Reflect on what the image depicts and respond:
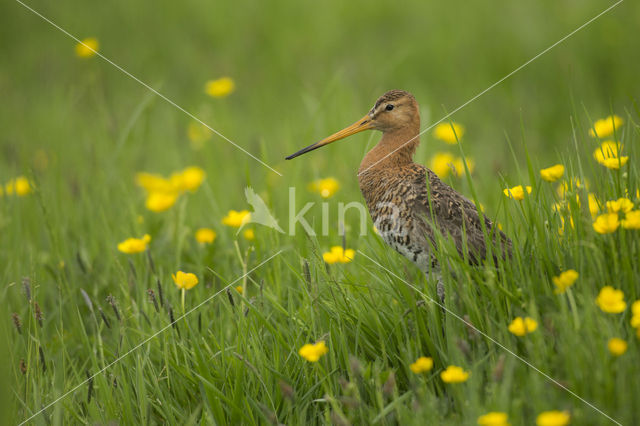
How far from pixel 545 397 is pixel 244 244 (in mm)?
2713

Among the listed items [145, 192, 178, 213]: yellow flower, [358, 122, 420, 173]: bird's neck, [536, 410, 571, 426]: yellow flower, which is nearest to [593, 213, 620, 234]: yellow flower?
[536, 410, 571, 426]: yellow flower

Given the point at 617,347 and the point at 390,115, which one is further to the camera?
the point at 390,115

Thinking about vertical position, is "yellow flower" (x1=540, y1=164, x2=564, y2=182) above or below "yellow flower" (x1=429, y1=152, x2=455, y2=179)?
below

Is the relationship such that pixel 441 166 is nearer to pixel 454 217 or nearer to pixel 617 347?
pixel 454 217

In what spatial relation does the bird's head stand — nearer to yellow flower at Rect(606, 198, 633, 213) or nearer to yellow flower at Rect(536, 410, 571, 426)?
yellow flower at Rect(606, 198, 633, 213)

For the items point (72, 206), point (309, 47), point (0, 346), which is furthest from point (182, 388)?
point (309, 47)

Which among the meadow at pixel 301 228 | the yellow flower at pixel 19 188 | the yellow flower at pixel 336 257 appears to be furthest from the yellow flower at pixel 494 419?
the yellow flower at pixel 19 188

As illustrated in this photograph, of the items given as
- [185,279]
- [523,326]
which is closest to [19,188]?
[185,279]

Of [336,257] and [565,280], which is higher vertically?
[336,257]

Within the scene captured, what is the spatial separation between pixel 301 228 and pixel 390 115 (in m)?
0.97

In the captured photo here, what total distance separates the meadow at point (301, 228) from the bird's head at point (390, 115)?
0.19 m

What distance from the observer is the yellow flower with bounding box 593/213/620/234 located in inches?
103

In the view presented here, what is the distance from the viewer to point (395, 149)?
3.95 metres

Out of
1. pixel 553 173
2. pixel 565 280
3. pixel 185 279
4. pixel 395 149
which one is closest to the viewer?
pixel 565 280
